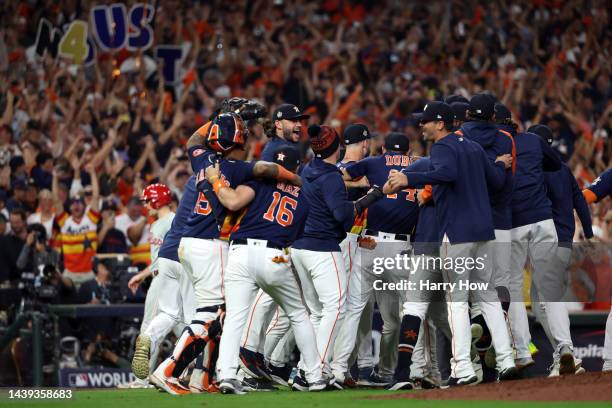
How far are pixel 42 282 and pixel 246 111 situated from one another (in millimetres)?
4612

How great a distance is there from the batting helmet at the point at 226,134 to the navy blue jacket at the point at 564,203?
3.18 meters

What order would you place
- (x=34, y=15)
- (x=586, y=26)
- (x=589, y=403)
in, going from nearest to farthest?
1. (x=589, y=403)
2. (x=34, y=15)
3. (x=586, y=26)

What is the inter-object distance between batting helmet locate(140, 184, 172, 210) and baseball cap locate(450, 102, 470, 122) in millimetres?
3097

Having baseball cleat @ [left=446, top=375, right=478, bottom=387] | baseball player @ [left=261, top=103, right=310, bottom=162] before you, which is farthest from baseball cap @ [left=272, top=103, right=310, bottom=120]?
baseball cleat @ [left=446, top=375, right=478, bottom=387]

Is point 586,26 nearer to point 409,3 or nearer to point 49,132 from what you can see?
point 409,3

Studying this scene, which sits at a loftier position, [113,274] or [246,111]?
[246,111]

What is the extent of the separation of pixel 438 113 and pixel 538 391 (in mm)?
2321

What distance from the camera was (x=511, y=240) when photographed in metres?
10.7

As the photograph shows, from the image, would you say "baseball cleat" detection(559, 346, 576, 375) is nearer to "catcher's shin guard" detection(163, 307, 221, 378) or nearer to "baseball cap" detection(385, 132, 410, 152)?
"baseball cap" detection(385, 132, 410, 152)

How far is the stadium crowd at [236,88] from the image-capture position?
1539 cm

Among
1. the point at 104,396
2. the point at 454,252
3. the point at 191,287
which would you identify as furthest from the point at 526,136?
the point at 104,396

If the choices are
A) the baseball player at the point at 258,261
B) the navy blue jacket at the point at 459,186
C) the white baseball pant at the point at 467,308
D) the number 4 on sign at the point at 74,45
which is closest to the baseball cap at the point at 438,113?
the navy blue jacket at the point at 459,186

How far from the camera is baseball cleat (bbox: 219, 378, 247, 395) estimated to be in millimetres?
9242

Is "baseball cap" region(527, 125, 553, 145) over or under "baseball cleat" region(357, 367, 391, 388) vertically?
over
